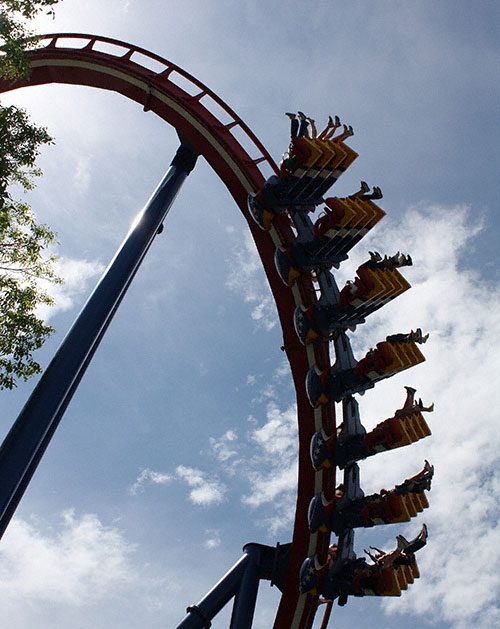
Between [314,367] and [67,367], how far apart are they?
4.16 meters

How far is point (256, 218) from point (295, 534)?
5979 millimetres

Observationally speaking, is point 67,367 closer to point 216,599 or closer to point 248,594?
point 216,599

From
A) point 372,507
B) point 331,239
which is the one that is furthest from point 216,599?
point 331,239

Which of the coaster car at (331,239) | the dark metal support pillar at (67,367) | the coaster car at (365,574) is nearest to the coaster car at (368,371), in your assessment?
the coaster car at (331,239)

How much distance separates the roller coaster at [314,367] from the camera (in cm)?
866

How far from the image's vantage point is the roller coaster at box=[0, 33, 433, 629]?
866cm

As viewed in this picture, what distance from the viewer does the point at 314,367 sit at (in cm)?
958

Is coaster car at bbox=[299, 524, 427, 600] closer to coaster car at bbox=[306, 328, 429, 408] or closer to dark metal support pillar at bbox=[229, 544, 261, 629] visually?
dark metal support pillar at bbox=[229, 544, 261, 629]

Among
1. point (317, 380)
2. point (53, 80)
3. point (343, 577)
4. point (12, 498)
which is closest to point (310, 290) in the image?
point (317, 380)

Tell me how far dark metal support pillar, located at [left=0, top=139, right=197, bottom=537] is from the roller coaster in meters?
0.02

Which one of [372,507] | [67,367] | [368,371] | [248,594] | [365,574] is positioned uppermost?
[67,367]

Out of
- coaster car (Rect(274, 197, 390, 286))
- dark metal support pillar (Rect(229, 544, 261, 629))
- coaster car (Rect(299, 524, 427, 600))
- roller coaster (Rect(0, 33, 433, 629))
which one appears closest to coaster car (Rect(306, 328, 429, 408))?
roller coaster (Rect(0, 33, 433, 629))

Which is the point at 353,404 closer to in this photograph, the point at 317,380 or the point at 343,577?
the point at 317,380

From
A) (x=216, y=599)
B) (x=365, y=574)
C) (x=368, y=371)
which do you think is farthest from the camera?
(x=216, y=599)
